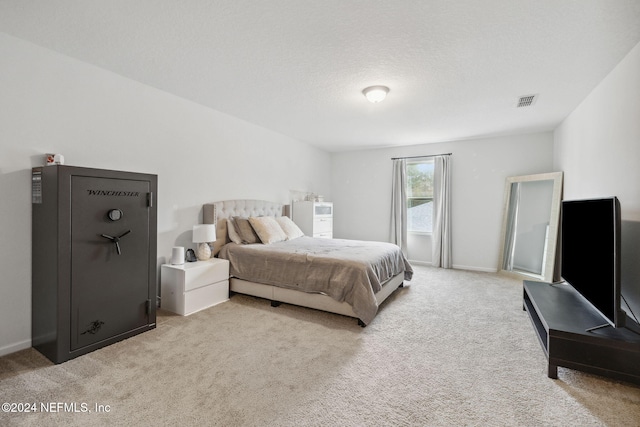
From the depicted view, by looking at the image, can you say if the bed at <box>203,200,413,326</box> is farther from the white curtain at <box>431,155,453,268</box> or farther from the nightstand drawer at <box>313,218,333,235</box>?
the white curtain at <box>431,155,453,268</box>

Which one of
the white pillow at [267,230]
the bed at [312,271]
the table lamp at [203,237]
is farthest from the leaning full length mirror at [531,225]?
the table lamp at [203,237]

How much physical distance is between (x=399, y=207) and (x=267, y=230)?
10.1ft

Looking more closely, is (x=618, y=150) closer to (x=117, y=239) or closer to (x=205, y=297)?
(x=205, y=297)

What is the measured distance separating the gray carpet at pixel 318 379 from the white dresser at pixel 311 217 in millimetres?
2569

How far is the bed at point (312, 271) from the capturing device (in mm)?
2869

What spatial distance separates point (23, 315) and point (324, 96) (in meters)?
3.48

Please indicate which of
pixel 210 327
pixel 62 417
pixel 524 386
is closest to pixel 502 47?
pixel 524 386

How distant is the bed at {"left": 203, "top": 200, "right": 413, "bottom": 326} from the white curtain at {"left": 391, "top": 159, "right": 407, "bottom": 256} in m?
1.82

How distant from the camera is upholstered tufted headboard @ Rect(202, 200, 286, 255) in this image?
3764mm

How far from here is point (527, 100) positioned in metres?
3.40

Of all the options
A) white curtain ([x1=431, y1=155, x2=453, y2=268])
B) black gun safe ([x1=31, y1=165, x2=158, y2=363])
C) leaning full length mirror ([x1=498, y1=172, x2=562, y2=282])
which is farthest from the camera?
white curtain ([x1=431, y1=155, x2=453, y2=268])

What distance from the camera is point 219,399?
1.72 metres

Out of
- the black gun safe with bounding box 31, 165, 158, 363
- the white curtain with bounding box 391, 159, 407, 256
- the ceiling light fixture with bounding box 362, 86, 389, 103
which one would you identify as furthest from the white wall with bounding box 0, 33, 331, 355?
the white curtain with bounding box 391, 159, 407, 256

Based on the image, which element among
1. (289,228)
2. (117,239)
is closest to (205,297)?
(117,239)
